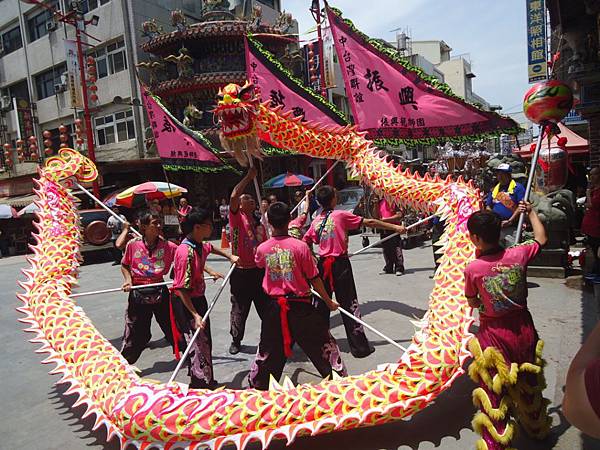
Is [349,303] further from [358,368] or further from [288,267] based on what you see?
[288,267]

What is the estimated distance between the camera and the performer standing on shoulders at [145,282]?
4.14 m

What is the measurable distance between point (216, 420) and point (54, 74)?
2490 centimetres

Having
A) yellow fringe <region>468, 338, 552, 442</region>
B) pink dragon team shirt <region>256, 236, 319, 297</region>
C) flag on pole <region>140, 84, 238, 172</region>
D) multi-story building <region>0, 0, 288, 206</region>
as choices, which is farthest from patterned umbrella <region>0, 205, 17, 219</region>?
yellow fringe <region>468, 338, 552, 442</region>

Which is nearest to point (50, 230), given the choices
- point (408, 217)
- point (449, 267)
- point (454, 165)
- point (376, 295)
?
point (449, 267)

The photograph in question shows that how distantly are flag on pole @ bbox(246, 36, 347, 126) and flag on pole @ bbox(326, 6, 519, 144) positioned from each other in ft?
3.96

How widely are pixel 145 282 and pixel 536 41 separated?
13.1 metres

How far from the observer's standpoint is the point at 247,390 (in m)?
2.73

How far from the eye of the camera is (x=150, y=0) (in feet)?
63.8

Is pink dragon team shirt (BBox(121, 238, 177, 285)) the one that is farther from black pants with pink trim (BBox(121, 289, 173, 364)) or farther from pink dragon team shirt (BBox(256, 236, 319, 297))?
pink dragon team shirt (BBox(256, 236, 319, 297))

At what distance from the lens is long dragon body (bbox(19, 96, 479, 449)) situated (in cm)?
254

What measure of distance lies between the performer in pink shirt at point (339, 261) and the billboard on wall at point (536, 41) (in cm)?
1062

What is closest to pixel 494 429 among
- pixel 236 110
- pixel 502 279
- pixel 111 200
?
pixel 502 279

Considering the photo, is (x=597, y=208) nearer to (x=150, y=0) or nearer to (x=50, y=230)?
(x=50, y=230)

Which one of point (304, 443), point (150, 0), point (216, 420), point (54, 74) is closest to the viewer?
point (216, 420)
